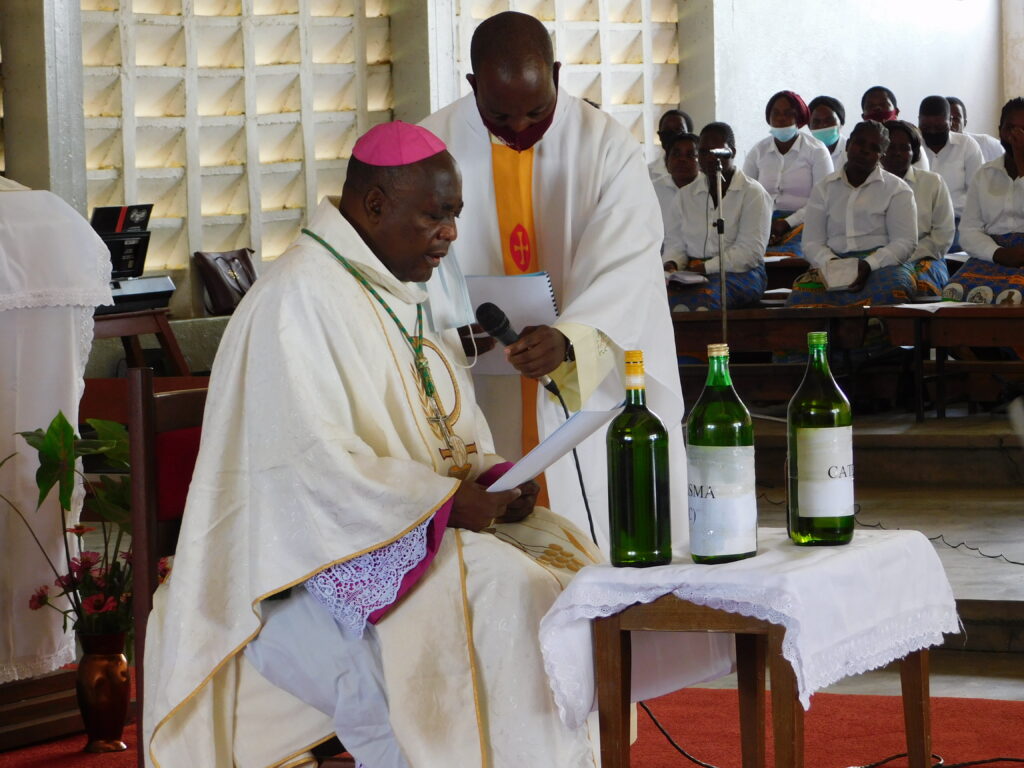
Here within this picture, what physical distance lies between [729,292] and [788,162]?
7.41 feet

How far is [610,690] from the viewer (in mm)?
2051

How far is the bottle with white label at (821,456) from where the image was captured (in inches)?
81.0

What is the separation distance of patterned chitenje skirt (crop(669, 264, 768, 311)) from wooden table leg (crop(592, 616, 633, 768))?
577cm

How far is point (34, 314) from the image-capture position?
372 cm

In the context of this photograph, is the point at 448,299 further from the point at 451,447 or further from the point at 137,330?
the point at 137,330

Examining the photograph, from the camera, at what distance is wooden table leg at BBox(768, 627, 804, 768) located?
6.34ft

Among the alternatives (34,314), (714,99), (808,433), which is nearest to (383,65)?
(714,99)

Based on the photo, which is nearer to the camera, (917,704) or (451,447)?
(917,704)

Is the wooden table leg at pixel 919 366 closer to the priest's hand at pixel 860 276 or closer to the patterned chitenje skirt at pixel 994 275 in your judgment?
the patterned chitenje skirt at pixel 994 275

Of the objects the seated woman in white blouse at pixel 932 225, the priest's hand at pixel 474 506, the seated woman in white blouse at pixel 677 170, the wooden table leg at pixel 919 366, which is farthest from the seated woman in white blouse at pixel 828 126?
the priest's hand at pixel 474 506

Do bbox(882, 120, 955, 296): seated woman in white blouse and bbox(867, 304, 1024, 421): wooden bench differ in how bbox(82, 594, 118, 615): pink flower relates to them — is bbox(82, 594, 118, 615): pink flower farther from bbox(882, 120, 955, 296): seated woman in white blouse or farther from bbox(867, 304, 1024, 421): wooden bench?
bbox(882, 120, 955, 296): seated woman in white blouse

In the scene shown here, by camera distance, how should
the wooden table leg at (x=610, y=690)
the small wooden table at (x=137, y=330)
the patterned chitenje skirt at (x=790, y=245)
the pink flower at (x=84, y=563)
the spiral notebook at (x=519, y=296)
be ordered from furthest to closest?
the patterned chitenje skirt at (x=790, y=245) → the small wooden table at (x=137, y=330) → the pink flower at (x=84, y=563) → the spiral notebook at (x=519, y=296) → the wooden table leg at (x=610, y=690)

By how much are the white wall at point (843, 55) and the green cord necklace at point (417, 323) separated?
851 centimetres

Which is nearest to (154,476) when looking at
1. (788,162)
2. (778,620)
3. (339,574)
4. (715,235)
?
(339,574)
